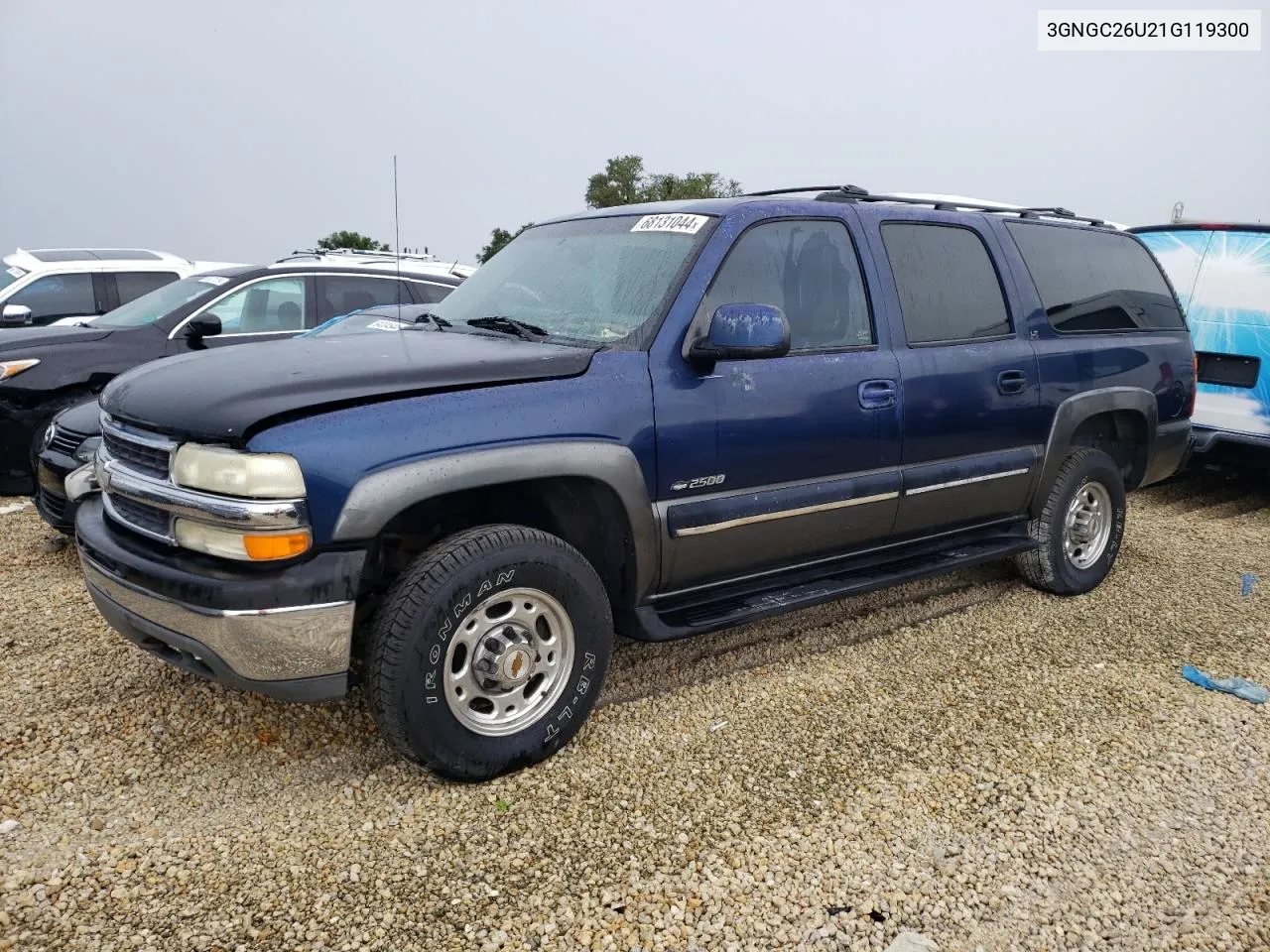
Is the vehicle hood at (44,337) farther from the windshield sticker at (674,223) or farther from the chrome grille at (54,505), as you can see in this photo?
the windshield sticker at (674,223)

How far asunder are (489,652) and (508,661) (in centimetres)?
7

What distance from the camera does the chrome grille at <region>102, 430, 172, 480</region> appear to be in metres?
2.73

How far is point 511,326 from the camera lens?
349 centimetres

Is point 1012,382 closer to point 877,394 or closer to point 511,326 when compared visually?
point 877,394

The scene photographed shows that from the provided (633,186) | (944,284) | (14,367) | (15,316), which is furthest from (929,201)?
(633,186)

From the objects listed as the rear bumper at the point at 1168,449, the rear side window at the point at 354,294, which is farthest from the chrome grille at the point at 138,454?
the rear bumper at the point at 1168,449

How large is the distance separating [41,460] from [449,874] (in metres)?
3.50

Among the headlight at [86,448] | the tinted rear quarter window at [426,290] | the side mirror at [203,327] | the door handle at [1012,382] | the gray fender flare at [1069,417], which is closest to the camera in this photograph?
the door handle at [1012,382]

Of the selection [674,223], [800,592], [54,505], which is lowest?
[54,505]

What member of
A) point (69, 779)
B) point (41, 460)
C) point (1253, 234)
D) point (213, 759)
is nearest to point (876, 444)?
point (213, 759)

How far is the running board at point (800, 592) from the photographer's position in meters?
3.27

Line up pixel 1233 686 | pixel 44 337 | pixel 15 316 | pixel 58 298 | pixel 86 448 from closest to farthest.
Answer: pixel 1233 686 → pixel 86 448 → pixel 44 337 → pixel 15 316 → pixel 58 298

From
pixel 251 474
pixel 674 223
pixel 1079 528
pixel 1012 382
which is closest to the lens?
pixel 251 474

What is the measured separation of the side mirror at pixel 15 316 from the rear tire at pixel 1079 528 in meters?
8.14
